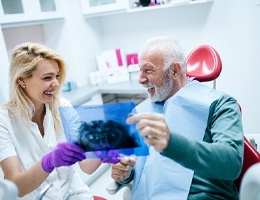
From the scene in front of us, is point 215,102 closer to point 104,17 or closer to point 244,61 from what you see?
point 244,61

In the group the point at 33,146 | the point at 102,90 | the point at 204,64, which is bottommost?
the point at 102,90

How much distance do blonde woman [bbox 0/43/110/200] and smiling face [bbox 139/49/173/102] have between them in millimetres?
448

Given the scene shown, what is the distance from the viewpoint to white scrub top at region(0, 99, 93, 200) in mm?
1270

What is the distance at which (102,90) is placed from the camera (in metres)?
2.81

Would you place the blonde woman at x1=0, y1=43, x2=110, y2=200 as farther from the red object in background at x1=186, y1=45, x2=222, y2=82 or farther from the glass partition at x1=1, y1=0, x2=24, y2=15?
the glass partition at x1=1, y1=0, x2=24, y2=15

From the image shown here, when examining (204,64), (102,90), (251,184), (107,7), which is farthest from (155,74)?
(107,7)

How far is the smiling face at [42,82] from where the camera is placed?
135 centimetres

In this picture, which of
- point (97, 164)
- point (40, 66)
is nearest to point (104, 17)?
point (40, 66)

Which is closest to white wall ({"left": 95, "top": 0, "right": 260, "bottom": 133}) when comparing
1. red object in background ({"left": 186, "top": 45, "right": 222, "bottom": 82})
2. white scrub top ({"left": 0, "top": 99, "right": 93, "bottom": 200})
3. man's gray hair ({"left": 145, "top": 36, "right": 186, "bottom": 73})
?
red object in background ({"left": 186, "top": 45, "right": 222, "bottom": 82})

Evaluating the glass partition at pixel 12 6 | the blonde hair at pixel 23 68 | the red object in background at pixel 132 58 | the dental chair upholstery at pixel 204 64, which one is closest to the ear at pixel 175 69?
the dental chair upholstery at pixel 204 64

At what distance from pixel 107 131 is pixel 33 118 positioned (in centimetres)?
68

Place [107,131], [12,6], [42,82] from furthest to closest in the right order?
[12,6] < [42,82] < [107,131]

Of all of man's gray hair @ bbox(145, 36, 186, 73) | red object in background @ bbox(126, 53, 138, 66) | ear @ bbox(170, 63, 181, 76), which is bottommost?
red object in background @ bbox(126, 53, 138, 66)

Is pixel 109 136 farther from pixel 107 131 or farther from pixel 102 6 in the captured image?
pixel 102 6
